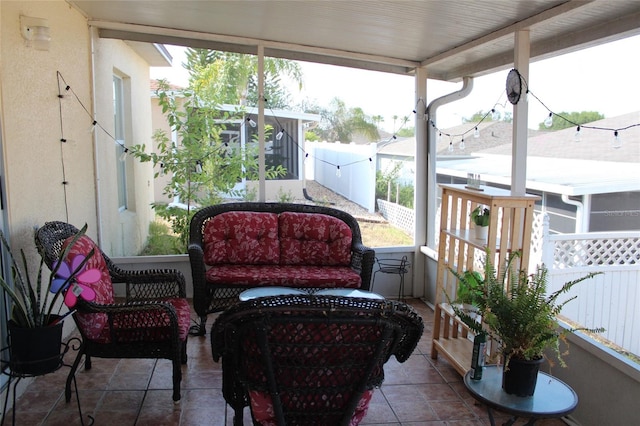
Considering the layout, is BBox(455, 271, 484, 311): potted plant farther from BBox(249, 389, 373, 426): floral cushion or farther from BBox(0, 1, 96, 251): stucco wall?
BBox(0, 1, 96, 251): stucco wall

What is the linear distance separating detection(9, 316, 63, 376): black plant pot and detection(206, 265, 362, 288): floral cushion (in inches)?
65.7

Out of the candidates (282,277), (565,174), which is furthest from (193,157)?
(565,174)

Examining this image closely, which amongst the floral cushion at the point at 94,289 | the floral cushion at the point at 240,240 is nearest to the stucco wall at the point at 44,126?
the floral cushion at the point at 94,289

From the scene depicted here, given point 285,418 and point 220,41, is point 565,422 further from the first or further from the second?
point 220,41

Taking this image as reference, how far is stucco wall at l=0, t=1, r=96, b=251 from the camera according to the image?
9.24 feet

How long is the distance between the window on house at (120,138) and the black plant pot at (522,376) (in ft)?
13.3

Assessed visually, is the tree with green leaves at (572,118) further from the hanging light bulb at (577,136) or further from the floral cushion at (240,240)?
the floral cushion at (240,240)

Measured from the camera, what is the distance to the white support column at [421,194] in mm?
5027

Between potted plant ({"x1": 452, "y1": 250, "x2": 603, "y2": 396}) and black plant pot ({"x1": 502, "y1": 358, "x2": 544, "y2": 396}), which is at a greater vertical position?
potted plant ({"x1": 452, "y1": 250, "x2": 603, "y2": 396})

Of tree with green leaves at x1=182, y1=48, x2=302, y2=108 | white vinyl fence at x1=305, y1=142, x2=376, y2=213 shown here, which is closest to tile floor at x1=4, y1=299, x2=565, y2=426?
white vinyl fence at x1=305, y1=142, x2=376, y2=213

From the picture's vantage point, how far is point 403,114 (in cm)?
504

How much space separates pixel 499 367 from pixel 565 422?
738 millimetres

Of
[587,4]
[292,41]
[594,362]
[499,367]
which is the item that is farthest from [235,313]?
[292,41]

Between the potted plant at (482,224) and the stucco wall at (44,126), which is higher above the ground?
the stucco wall at (44,126)
